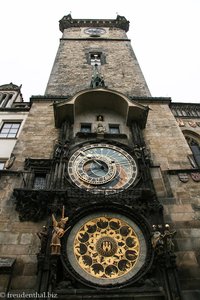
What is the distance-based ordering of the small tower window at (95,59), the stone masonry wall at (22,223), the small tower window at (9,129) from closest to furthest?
the stone masonry wall at (22,223) → the small tower window at (9,129) → the small tower window at (95,59)

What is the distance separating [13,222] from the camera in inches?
315

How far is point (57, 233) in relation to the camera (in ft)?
22.6

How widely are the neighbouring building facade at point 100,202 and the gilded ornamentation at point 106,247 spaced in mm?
26

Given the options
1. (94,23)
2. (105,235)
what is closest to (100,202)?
(105,235)

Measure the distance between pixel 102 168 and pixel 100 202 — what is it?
1.82 m

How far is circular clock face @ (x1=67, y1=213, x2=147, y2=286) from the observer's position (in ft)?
22.7

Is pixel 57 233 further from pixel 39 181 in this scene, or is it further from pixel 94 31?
pixel 94 31

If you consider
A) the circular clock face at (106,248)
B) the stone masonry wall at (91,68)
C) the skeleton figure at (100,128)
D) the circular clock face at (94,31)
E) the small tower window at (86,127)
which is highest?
the circular clock face at (94,31)

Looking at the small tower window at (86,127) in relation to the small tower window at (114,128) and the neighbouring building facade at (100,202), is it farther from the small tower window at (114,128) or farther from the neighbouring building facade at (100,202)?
the small tower window at (114,128)

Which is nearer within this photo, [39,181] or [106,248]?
[106,248]

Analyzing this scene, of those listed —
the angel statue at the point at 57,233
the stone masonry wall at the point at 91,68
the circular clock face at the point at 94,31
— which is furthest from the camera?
the circular clock face at the point at 94,31

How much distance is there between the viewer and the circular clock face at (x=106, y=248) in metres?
6.93

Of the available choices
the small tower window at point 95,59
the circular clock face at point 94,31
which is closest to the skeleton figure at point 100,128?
the small tower window at point 95,59

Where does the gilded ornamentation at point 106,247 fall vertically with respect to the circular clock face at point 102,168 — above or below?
below
